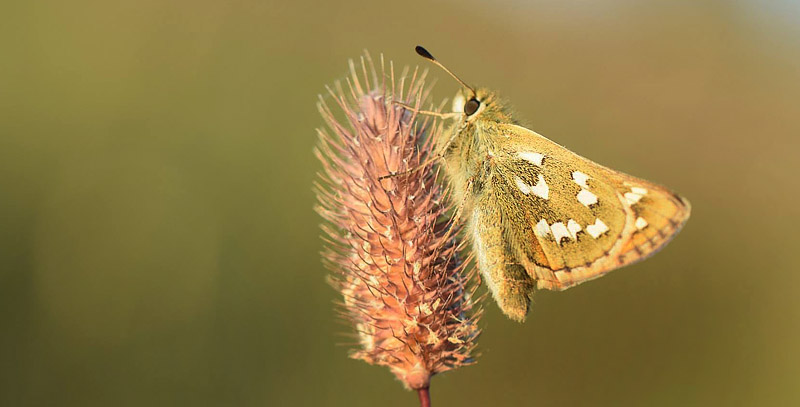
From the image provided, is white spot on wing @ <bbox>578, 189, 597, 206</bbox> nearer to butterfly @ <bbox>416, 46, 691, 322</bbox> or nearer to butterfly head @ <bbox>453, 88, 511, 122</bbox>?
butterfly @ <bbox>416, 46, 691, 322</bbox>

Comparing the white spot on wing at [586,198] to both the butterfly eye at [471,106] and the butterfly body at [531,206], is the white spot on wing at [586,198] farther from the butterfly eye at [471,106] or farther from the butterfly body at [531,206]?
the butterfly eye at [471,106]

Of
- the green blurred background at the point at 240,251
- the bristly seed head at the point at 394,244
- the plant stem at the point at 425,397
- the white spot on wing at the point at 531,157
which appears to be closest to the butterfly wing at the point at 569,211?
the white spot on wing at the point at 531,157

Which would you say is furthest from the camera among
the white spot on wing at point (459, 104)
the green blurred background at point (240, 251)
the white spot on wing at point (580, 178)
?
the green blurred background at point (240, 251)

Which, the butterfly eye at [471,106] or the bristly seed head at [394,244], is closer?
the bristly seed head at [394,244]

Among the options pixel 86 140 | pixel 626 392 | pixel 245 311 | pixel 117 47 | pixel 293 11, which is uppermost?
pixel 293 11

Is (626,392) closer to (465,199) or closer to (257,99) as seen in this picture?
(465,199)

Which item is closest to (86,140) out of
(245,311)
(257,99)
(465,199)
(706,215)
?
(257,99)

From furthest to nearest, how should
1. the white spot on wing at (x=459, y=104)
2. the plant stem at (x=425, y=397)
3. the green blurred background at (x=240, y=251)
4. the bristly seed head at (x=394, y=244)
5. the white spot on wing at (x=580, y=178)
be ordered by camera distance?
1. the green blurred background at (x=240, y=251)
2. the white spot on wing at (x=459, y=104)
3. the white spot on wing at (x=580, y=178)
4. the bristly seed head at (x=394, y=244)
5. the plant stem at (x=425, y=397)
